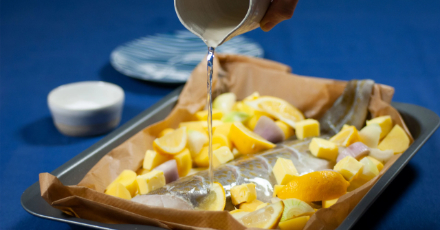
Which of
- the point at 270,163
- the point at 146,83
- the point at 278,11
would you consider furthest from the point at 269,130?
the point at 146,83

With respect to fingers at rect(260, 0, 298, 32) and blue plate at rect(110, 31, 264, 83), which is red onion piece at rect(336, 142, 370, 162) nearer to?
fingers at rect(260, 0, 298, 32)

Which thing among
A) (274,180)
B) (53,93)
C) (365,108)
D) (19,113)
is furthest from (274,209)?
(19,113)

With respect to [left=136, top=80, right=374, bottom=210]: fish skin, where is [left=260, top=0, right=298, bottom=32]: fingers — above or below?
above

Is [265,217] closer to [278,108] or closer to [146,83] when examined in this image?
[278,108]

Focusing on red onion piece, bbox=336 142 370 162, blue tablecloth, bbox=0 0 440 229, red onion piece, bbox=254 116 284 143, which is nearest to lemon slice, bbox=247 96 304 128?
red onion piece, bbox=254 116 284 143

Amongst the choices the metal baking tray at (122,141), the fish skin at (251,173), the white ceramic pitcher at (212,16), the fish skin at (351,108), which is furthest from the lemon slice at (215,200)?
the fish skin at (351,108)

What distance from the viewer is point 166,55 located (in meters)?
2.57

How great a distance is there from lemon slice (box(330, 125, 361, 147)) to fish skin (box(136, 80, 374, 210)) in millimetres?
105

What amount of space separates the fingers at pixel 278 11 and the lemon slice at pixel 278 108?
24.9 inches

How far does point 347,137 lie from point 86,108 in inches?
43.6

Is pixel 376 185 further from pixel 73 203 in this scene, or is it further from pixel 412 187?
pixel 73 203

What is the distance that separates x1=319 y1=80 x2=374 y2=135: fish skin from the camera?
1.79 meters

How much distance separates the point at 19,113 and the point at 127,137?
0.83m

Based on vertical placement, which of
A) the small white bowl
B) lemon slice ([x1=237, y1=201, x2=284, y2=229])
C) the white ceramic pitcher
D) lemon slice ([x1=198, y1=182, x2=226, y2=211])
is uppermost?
the white ceramic pitcher
